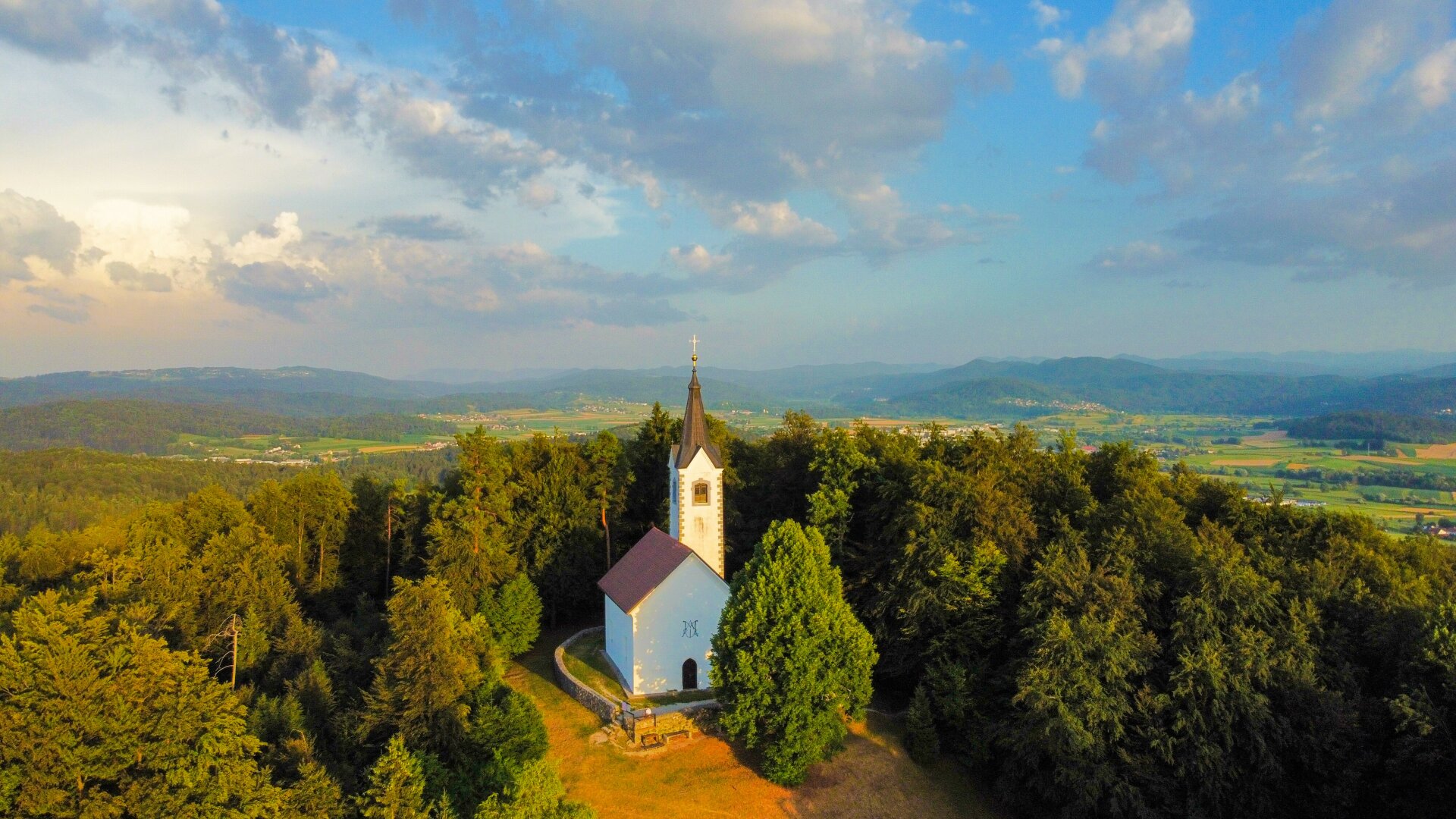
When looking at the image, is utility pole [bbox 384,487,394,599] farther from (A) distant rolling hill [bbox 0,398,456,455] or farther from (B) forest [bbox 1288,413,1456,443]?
(A) distant rolling hill [bbox 0,398,456,455]

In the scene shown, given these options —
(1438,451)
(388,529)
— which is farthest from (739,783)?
(1438,451)

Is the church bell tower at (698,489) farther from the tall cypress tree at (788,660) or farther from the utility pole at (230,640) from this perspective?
the utility pole at (230,640)

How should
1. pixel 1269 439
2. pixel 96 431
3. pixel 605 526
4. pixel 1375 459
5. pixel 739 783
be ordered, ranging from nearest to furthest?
1. pixel 739 783
2. pixel 605 526
3. pixel 1375 459
4. pixel 1269 439
5. pixel 96 431

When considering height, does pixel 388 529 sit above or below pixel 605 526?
below

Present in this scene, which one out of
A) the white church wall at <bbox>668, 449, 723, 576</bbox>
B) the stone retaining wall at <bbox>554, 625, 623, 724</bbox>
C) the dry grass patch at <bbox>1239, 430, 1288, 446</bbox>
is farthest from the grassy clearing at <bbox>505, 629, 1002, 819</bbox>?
the dry grass patch at <bbox>1239, 430, 1288, 446</bbox>

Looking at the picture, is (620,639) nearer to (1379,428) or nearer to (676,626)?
(676,626)

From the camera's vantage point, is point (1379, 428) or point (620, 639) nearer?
point (620, 639)
